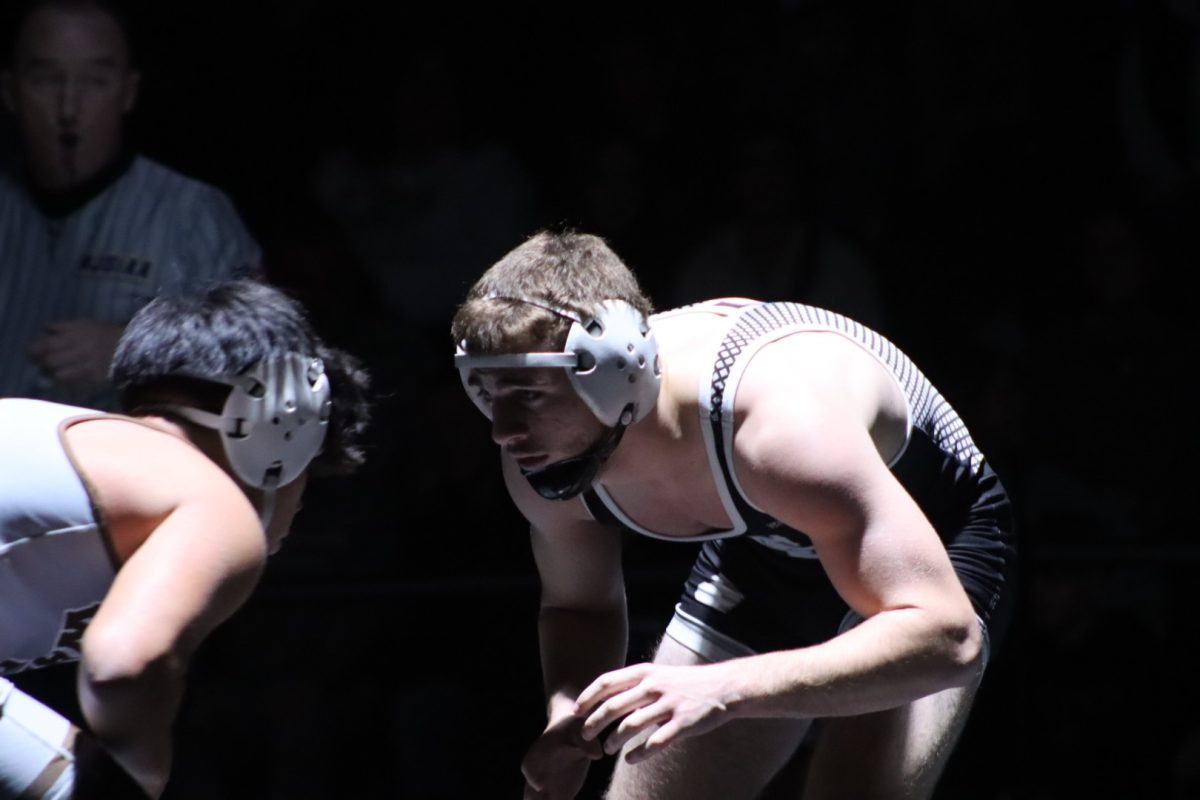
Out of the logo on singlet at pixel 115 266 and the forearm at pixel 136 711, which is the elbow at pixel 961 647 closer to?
the forearm at pixel 136 711

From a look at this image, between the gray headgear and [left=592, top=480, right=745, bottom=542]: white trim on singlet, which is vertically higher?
the gray headgear

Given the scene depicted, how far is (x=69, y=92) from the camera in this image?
3.30 meters

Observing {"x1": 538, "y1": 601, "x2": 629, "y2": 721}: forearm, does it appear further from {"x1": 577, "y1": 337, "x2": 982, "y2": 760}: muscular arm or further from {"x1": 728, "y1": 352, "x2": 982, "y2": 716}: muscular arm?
{"x1": 728, "y1": 352, "x2": 982, "y2": 716}: muscular arm

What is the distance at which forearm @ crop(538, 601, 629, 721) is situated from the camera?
8.59 feet

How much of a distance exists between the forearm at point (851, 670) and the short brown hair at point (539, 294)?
19.9 inches

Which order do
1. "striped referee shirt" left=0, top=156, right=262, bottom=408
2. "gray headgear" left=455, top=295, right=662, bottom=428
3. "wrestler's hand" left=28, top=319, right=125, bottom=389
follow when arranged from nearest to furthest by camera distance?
1. "gray headgear" left=455, top=295, right=662, bottom=428
2. "wrestler's hand" left=28, top=319, right=125, bottom=389
3. "striped referee shirt" left=0, top=156, right=262, bottom=408

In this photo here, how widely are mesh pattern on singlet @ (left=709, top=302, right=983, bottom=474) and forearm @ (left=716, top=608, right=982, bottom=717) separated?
0.35 m

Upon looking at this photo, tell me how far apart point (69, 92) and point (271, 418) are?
1.40 m

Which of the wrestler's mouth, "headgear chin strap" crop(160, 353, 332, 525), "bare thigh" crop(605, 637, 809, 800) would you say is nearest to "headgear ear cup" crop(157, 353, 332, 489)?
"headgear chin strap" crop(160, 353, 332, 525)

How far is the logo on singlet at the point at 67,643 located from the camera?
2.08 metres

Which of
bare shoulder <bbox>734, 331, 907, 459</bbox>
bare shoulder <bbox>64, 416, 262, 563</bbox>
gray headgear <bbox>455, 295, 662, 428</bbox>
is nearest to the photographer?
bare shoulder <bbox>64, 416, 262, 563</bbox>

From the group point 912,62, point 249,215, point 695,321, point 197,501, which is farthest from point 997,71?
point 197,501

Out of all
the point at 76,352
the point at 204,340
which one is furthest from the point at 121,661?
the point at 76,352

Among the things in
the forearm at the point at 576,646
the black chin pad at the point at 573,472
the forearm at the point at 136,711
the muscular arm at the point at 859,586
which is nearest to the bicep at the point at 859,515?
the muscular arm at the point at 859,586
